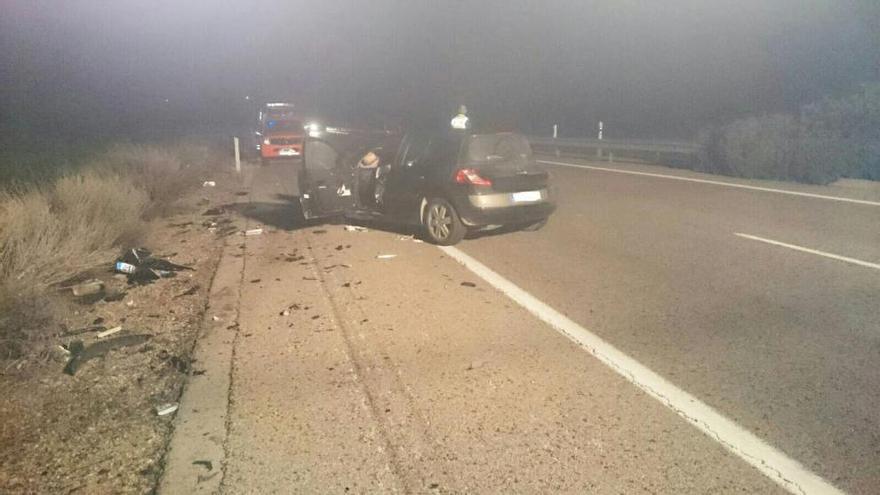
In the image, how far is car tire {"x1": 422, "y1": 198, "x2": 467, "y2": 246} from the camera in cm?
973

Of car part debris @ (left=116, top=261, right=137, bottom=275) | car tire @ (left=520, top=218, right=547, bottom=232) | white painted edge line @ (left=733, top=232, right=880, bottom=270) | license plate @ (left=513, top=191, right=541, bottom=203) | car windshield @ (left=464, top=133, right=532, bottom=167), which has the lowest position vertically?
white painted edge line @ (left=733, top=232, right=880, bottom=270)

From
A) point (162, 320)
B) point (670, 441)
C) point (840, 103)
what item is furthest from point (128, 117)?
point (670, 441)

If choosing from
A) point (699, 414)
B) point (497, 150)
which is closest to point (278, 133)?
point (497, 150)

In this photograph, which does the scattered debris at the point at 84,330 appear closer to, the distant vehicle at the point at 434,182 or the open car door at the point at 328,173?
the distant vehicle at the point at 434,182

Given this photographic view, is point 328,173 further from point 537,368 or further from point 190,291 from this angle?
point 537,368

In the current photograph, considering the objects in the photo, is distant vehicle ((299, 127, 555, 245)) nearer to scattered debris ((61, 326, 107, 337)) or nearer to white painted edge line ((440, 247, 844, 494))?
white painted edge line ((440, 247, 844, 494))

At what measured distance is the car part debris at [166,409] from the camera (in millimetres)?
4777

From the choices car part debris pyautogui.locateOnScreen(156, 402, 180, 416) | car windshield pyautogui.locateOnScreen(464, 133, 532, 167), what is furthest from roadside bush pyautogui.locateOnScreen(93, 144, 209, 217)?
car part debris pyautogui.locateOnScreen(156, 402, 180, 416)

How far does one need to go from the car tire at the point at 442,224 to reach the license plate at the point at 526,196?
0.81 metres

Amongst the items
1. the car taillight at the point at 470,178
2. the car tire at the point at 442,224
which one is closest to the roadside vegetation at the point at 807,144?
the car taillight at the point at 470,178

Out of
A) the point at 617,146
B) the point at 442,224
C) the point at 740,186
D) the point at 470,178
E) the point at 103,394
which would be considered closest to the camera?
the point at 103,394

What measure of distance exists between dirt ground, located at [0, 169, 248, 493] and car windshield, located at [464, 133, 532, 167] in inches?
149

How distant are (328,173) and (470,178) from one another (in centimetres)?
→ 255

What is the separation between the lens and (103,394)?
5.11 metres
